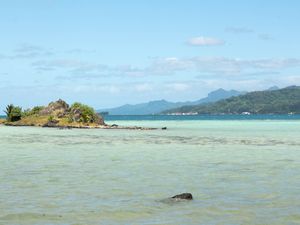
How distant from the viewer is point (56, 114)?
531ft

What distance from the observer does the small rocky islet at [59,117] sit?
493ft

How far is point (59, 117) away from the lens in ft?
525

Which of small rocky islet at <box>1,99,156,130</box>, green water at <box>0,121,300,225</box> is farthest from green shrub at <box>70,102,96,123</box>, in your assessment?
green water at <box>0,121,300,225</box>

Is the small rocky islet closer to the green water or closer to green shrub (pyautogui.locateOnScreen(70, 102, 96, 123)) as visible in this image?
green shrub (pyautogui.locateOnScreen(70, 102, 96, 123))

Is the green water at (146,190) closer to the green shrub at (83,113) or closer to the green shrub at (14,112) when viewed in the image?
the green shrub at (83,113)

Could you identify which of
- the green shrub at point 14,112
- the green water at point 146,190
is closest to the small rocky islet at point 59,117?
the green shrub at point 14,112

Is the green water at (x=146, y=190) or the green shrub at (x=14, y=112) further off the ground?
the green shrub at (x=14, y=112)

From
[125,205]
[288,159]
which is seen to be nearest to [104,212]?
[125,205]

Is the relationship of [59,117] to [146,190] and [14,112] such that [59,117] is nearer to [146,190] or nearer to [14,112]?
[14,112]

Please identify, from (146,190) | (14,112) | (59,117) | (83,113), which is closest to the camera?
(146,190)

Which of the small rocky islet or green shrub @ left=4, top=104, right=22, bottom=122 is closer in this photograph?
the small rocky islet

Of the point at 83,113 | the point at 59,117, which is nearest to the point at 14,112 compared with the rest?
the point at 59,117

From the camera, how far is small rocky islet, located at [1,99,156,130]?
15026 centimetres

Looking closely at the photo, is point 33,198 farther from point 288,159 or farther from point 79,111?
point 79,111
